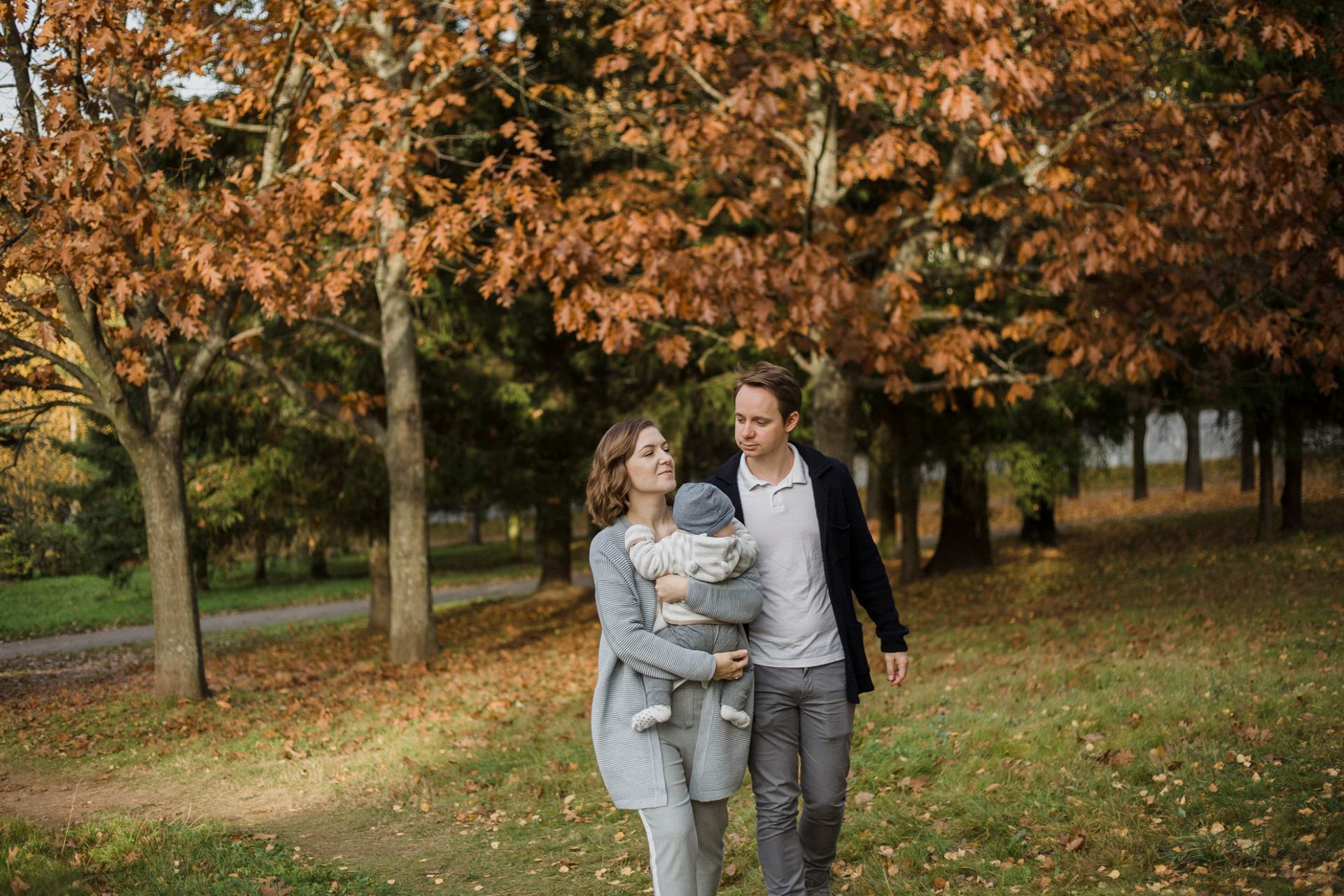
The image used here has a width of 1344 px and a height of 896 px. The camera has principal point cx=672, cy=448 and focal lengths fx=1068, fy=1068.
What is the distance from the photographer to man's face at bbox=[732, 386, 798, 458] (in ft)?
12.6

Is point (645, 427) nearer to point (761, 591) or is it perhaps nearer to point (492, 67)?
point (761, 591)

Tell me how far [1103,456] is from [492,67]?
1193 cm

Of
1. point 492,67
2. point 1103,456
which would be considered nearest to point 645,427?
point 492,67

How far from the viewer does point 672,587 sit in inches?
136

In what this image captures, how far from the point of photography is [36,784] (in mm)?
7473

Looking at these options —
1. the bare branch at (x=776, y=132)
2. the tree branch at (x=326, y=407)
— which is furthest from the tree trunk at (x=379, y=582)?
the bare branch at (x=776, y=132)

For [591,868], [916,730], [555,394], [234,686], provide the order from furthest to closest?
[555,394]
[234,686]
[916,730]
[591,868]

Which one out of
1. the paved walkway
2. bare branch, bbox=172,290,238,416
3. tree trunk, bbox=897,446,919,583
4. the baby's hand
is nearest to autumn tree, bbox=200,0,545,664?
bare branch, bbox=172,290,238,416

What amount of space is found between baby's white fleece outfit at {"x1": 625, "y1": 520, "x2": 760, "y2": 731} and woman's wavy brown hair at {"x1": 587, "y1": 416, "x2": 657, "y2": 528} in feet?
0.36

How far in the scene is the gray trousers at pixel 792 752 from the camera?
3861mm

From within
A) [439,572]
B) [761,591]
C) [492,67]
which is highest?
[492,67]

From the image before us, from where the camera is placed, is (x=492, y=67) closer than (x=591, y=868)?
No

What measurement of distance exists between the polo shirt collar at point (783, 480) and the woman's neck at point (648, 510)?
464mm

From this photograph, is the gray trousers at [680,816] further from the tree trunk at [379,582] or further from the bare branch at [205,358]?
the tree trunk at [379,582]
